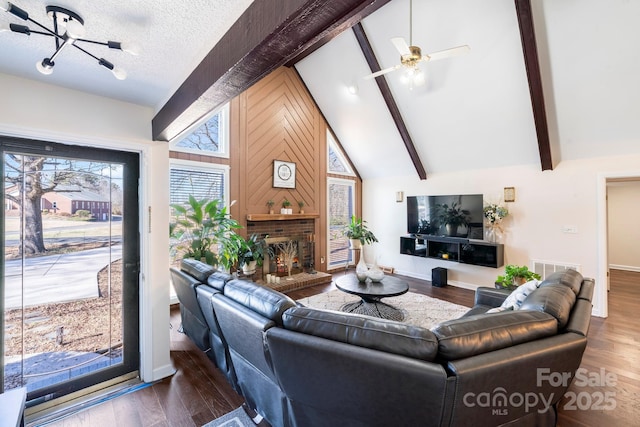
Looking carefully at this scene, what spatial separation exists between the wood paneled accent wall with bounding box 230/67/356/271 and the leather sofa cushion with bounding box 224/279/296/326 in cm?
300

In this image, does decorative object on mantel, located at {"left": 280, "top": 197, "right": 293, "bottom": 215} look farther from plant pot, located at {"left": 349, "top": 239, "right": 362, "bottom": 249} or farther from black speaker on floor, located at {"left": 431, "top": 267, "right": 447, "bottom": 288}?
black speaker on floor, located at {"left": 431, "top": 267, "right": 447, "bottom": 288}

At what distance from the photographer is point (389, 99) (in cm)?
490

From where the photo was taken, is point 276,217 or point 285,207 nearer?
point 276,217

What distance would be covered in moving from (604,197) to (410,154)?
292 cm

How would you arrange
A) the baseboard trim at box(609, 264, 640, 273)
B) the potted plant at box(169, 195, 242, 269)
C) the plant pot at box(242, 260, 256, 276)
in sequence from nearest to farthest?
the potted plant at box(169, 195, 242, 269), the plant pot at box(242, 260, 256, 276), the baseboard trim at box(609, 264, 640, 273)

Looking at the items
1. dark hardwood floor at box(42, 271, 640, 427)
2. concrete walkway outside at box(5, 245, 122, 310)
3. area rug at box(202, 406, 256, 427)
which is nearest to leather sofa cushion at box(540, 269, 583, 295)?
dark hardwood floor at box(42, 271, 640, 427)

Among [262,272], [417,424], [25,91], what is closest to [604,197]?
[417,424]

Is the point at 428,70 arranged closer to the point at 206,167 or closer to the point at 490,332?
the point at 206,167

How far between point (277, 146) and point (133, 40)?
401 centimetres

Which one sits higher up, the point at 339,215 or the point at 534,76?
the point at 534,76

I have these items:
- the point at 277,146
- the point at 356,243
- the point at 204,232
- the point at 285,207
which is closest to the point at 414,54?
the point at 277,146

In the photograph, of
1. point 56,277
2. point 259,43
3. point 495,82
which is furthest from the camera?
point 495,82

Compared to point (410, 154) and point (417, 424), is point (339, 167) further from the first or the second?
point (417, 424)

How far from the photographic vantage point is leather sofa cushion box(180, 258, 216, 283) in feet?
8.44
